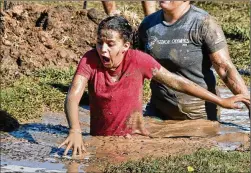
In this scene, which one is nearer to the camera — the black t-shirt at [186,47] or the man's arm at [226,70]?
the man's arm at [226,70]

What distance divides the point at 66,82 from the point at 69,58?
1.03 meters

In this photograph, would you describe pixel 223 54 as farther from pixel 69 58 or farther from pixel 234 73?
pixel 69 58

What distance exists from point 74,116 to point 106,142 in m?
0.58

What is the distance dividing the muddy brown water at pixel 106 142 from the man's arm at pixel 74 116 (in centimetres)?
10

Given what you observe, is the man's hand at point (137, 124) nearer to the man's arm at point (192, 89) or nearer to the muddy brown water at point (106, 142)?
the muddy brown water at point (106, 142)

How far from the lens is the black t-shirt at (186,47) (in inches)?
322

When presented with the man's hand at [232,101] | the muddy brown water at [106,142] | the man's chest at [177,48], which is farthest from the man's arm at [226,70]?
the man's hand at [232,101]

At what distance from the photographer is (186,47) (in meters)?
8.25

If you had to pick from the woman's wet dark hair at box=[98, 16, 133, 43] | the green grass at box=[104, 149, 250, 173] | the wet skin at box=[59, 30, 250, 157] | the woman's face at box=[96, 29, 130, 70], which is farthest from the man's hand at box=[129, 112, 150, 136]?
the green grass at box=[104, 149, 250, 173]

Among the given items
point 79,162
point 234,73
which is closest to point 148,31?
point 234,73

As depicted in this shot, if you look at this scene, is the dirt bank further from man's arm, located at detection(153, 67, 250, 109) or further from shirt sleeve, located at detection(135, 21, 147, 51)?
man's arm, located at detection(153, 67, 250, 109)

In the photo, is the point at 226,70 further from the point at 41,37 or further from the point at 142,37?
the point at 41,37

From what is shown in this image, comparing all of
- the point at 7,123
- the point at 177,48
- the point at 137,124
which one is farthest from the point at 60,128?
the point at 177,48

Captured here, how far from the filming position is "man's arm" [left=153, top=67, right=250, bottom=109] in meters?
7.29
